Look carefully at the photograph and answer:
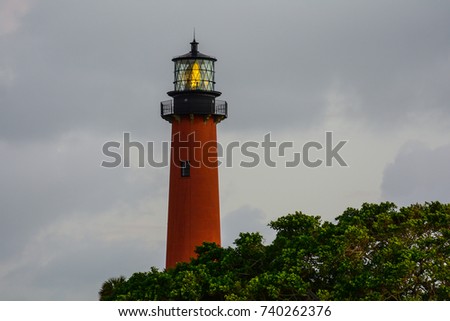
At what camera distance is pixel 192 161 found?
83.1 metres

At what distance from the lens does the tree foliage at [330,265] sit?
62.3 meters

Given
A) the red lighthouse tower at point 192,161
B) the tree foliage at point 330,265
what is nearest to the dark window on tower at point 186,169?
the red lighthouse tower at point 192,161

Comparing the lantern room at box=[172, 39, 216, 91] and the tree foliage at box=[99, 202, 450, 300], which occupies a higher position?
the lantern room at box=[172, 39, 216, 91]

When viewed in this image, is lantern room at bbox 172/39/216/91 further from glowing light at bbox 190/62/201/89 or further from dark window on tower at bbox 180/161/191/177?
dark window on tower at bbox 180/161/191/177

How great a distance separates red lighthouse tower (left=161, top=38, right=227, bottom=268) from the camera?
271ft

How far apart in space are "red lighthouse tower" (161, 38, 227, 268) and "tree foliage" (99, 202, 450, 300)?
40.3 feet

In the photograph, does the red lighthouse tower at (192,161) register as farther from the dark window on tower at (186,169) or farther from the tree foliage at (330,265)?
the tree foliage at (330,265)

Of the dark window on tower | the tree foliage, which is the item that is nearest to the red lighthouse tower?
the dark window on tower

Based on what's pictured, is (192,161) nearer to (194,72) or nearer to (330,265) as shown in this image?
(194,72)

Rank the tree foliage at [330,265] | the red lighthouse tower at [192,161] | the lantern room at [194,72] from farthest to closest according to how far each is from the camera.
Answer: the lantern room at [194,72] < the red lighthouse tower at [192,161] < the tree foliage at [330,265]

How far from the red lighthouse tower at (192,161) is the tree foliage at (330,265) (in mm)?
12270

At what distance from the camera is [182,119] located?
273ft

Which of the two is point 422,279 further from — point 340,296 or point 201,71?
point 201,71
